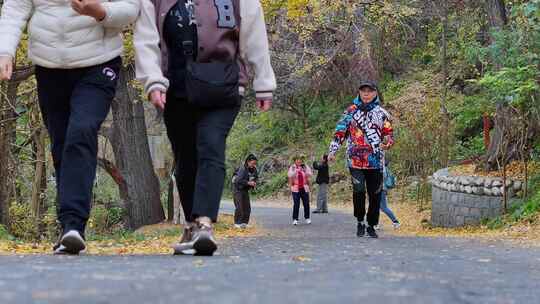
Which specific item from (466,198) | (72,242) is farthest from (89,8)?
(466,198)

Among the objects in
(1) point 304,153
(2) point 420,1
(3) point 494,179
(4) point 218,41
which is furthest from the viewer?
(1) point 304,153

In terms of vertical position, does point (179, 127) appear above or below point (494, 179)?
above

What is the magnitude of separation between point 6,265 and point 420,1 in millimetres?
23367

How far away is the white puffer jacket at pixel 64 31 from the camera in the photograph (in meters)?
5.46

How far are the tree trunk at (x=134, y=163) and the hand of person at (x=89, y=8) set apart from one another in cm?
1240

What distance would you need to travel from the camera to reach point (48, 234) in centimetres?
1966

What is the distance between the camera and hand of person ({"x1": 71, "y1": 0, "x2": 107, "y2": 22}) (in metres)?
5.34

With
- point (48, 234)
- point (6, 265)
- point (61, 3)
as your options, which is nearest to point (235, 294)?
point (6, 265)

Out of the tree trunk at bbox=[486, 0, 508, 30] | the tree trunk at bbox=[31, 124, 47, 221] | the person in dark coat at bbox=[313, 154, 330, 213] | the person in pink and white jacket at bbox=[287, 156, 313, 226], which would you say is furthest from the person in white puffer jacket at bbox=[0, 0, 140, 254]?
the person in dark coat at bbox=[313, 154, 330, 213]

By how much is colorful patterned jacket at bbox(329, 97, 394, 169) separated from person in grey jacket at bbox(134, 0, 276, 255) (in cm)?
428

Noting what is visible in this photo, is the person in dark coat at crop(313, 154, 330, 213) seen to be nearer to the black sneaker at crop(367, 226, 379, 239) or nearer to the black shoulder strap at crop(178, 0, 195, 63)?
the black sneaker at crop(367, 226, 379, 239)

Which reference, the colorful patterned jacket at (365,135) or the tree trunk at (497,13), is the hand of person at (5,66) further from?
the tree trunk at (497,13)

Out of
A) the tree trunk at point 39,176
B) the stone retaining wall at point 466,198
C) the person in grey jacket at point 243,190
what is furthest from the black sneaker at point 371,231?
the tree trunk at point 39,176

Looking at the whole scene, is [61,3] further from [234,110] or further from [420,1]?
[420,1]
